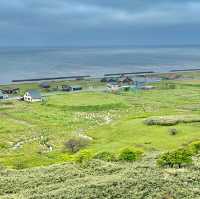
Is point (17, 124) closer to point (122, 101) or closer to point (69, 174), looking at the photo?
point (122, 101)

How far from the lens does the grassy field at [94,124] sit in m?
64.7

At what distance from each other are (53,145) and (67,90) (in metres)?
80.0

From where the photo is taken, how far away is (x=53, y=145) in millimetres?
71188

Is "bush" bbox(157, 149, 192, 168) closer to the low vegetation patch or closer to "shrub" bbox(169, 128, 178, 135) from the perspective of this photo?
"shrub" bbox(169, 128, 178, 135)

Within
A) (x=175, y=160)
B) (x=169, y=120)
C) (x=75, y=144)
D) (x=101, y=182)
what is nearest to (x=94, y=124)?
(x=169, y=120)

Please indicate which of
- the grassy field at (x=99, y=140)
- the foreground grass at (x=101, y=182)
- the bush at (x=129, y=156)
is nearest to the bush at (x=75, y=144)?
the grassy field at (x=99, y=140)

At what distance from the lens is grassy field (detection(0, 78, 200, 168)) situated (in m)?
64.7

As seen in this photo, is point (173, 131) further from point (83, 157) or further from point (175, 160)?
point (175, 160)

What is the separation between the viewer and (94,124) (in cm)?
9019

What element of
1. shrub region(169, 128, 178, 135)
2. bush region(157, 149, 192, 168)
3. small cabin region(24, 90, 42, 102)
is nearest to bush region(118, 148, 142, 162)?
bush region(157, 149, 192, 168)

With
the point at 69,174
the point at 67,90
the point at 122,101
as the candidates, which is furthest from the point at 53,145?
the point at 67,90

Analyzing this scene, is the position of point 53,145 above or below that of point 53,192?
below

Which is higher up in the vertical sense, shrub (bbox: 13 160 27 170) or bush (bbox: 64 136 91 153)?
shrub (bbox: 13 160 27 170)

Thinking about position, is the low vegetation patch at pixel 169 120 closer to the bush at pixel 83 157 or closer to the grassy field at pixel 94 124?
the grassy field at pixel 94 124
